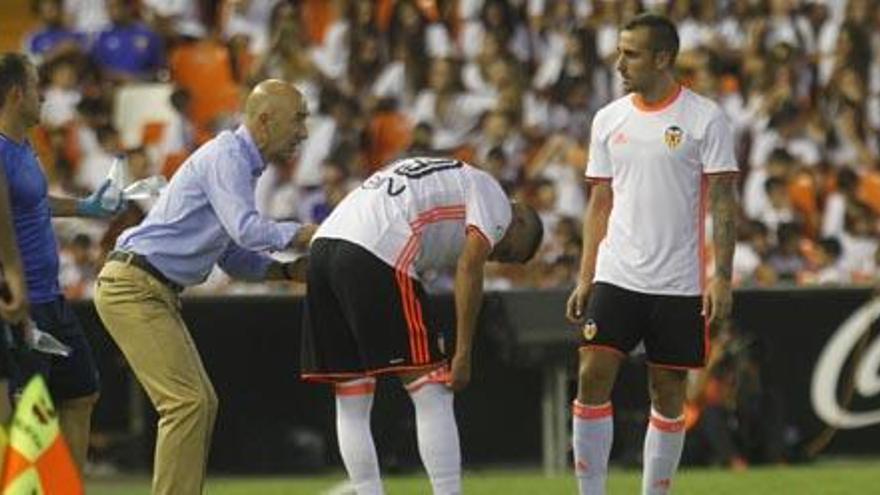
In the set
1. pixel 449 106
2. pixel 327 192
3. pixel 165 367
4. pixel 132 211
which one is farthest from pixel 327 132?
pixel 165 367

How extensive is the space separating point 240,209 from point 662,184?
1.88m

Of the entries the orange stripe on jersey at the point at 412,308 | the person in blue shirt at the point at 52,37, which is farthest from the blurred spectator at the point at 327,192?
the orange stripe on jersey at the point at 412,308

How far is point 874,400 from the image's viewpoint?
19453 mm

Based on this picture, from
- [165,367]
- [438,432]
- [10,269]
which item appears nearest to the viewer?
[10,269]

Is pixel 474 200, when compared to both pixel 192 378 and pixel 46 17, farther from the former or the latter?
pixel 46 17

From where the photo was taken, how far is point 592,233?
521 inches

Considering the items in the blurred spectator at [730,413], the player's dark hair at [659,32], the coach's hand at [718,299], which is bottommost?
the blurred spectator at [730,413]

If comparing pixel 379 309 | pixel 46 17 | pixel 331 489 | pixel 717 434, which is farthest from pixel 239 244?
pixel 46 17

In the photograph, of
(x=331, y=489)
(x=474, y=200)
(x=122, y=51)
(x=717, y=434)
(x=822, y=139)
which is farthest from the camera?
(x=122, y=51)

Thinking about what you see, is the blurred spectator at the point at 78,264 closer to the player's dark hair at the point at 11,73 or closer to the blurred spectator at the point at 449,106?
the blurred spectator at the point at 449,106

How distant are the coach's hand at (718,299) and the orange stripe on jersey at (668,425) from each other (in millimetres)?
507

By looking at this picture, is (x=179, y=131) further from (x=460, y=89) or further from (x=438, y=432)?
(x=438, y=432)

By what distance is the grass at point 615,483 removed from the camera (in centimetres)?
1661

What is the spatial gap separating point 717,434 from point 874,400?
1187 mm
